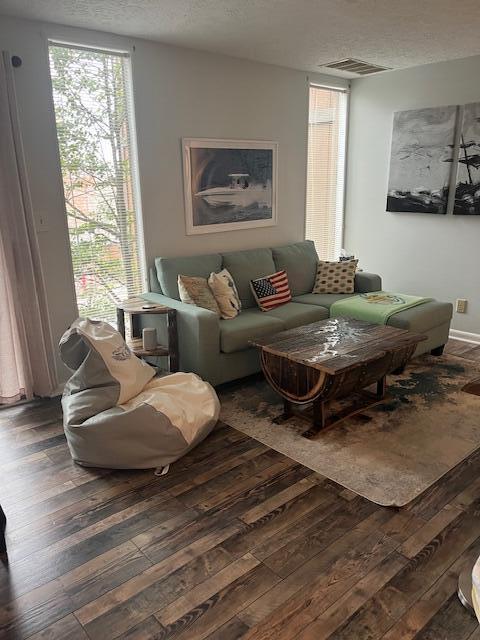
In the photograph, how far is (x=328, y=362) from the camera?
9.03ft

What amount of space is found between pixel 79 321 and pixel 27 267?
660mm

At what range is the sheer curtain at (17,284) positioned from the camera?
3.03m

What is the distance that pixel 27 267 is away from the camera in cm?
322

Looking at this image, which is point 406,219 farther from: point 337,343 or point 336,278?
point 337,343

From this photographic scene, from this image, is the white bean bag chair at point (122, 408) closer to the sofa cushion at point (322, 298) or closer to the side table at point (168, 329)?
the side table at point (168, 329)

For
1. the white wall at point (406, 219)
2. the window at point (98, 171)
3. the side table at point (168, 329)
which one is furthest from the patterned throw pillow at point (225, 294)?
the white wall at point (406, 219)

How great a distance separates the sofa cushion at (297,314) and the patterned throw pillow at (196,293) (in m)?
0.51

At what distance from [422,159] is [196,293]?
2.64 meters

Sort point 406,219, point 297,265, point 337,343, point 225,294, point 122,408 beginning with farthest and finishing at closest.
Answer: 1. point 406,219
2. point 297,265
3. point 225,294
4. point 337,343
5. point 122,408

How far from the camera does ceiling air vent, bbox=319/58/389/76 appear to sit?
431 cm

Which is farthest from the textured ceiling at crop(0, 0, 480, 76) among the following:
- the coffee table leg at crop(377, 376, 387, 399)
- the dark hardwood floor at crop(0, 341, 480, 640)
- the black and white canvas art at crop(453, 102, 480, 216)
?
the dark hardwood floor at crop(0, 341, 480, 640)

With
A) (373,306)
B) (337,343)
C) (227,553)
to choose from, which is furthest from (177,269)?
(227,553)

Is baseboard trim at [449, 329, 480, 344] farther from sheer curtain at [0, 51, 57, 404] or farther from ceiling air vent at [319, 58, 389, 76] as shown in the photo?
sheer curtain at [0, 51, 57, 404]

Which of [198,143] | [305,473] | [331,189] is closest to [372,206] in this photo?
[331,189]
